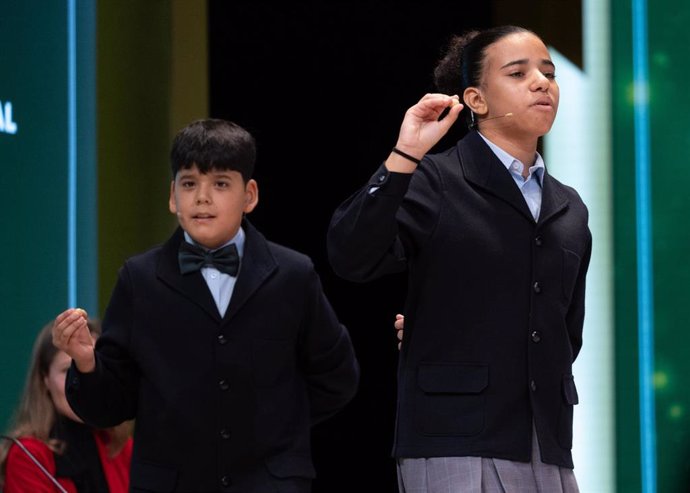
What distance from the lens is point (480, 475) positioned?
94.0 inches

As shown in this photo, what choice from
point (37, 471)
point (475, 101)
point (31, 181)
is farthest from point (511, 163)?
point (31, 181)

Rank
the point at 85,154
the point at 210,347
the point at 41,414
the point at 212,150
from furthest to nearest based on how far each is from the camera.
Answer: the point at 85,154, the point at 41,414, the point at 212,150, the point at 210,347

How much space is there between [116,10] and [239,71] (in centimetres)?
85

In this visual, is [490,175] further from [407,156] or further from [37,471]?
[37,471]

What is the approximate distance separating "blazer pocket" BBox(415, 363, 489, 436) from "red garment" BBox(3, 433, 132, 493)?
1.25 metres

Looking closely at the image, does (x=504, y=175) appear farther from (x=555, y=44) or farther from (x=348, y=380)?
(x=555, y=44)

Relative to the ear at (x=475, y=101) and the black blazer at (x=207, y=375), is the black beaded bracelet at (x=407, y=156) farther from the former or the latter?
the black blazer at (x=207, y=375)

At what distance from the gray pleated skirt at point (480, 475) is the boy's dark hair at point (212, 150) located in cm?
81

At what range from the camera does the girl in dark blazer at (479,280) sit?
2.41m

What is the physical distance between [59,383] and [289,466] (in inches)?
39.1

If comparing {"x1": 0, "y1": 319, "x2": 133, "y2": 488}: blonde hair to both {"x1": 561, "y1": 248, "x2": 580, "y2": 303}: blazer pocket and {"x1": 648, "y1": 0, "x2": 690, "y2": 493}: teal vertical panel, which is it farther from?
{"x1": 648, "y1": 0, "x2": 690, "y2": 493}: teal vertical panel

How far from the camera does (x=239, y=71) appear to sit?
16.8 ft

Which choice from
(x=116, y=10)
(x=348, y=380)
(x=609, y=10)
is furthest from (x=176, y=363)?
(x=609, y=10)

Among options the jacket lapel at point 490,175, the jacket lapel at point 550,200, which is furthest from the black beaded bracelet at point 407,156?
the jacket lapel at point 550,200
